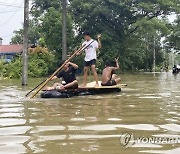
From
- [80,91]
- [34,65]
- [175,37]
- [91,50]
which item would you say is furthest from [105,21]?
[80,91]

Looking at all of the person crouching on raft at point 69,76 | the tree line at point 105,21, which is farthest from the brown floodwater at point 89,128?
the tree line at point 105,21

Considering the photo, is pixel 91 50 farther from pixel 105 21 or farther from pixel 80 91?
pixel 105 21

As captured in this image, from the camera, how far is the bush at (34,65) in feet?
72.7

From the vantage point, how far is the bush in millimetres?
22172

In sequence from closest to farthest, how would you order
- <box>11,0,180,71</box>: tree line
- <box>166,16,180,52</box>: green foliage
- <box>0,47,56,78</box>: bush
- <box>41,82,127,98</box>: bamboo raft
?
<box>41,82,127,98</box>: bamboo raft, <box>0,47,56,78</box>: bush, <box>11,0,180,71</box>: tree line, <box>166,16,180,52</box>: green foliage

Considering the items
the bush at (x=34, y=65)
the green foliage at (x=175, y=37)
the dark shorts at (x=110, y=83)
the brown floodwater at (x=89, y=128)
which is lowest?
the brown floodwater at (x=89, y=128)

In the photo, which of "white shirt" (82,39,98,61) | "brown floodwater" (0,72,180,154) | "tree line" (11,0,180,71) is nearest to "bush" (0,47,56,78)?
"tree line" (11,0,180,71)

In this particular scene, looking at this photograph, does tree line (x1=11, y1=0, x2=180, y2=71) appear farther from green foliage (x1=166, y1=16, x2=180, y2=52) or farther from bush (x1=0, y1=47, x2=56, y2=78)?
green foliage (x1=166, y1=16, x2=180, y2=52)

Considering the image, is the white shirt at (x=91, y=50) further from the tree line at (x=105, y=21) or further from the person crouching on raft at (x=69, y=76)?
the tree line at (x=105, y=21)

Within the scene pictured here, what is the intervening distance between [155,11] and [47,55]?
13.1 m

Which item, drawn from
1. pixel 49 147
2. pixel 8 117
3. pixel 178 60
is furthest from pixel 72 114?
pixel 178 60

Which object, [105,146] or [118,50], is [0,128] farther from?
[118,50]

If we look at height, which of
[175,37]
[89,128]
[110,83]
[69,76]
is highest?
[175,37]

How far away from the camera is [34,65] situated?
2472 cm
